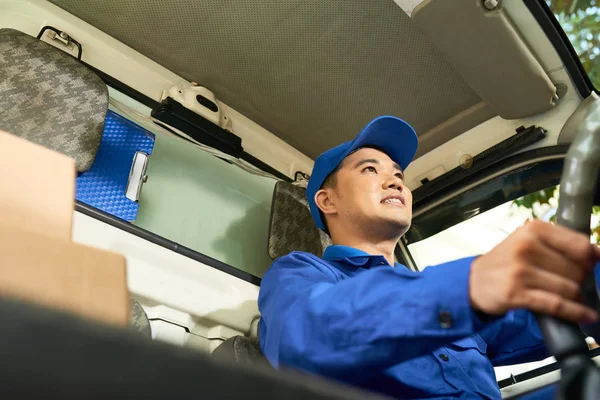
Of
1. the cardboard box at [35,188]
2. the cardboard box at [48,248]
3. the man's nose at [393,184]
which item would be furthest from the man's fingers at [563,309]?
the man's nose at [393,184]

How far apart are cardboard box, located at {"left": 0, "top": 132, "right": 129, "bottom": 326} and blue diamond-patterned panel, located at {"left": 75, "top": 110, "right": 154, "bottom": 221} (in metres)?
0.88

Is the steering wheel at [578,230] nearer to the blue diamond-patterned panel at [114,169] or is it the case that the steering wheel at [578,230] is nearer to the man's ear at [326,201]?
the man's ear at [326,201]

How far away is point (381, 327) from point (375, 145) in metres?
1.24

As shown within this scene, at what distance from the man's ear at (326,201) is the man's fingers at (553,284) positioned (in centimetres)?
125

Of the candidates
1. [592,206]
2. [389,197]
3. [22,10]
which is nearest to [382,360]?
[592,206]

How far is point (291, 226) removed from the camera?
2314 mm

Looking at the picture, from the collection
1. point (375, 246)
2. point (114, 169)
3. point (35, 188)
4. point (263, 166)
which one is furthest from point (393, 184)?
point (35, 188)

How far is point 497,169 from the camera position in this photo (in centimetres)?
225

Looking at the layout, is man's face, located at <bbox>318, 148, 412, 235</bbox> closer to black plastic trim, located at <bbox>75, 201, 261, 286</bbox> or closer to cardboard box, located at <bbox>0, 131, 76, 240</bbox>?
black plastic trim, located at <bbox>75, 201, 261, 286</bbox>

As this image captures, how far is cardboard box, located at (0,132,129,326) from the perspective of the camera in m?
0.69

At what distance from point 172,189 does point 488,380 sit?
134cm

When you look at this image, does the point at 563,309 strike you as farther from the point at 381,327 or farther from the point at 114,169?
the point at 114,169

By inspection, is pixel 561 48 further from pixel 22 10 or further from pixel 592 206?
pixel 22 10

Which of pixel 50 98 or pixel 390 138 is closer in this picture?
pixel 50 98
